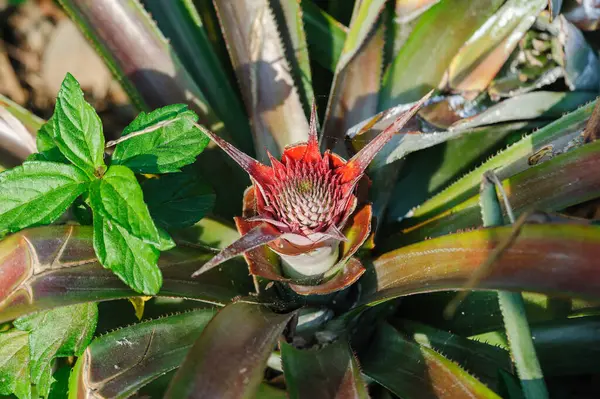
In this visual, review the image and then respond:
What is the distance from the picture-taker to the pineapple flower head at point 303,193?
36.4 inches

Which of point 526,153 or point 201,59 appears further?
point 201,59

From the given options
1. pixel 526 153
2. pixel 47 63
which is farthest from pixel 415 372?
pixel 47 63

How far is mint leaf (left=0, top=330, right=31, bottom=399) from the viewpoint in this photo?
1.19 metres

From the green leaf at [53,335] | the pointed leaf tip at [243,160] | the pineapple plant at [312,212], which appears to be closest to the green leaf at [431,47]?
the pineapple plant at [312,212]

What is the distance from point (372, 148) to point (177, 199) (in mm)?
486

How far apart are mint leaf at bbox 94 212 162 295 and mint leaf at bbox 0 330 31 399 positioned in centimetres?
35

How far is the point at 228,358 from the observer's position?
92 cm

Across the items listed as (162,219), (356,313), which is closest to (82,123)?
(162,219)

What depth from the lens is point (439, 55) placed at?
1453 millimetres

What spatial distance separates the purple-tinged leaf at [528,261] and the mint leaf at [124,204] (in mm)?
448

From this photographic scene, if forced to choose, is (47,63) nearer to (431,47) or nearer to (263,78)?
(263,78)

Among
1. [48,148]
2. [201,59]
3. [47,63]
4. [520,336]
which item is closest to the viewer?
[520,336]

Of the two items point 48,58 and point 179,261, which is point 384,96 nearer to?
point 179,261

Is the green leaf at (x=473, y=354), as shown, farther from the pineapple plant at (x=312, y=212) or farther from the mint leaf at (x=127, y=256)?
the mint leaf at (x=127, y=256)
